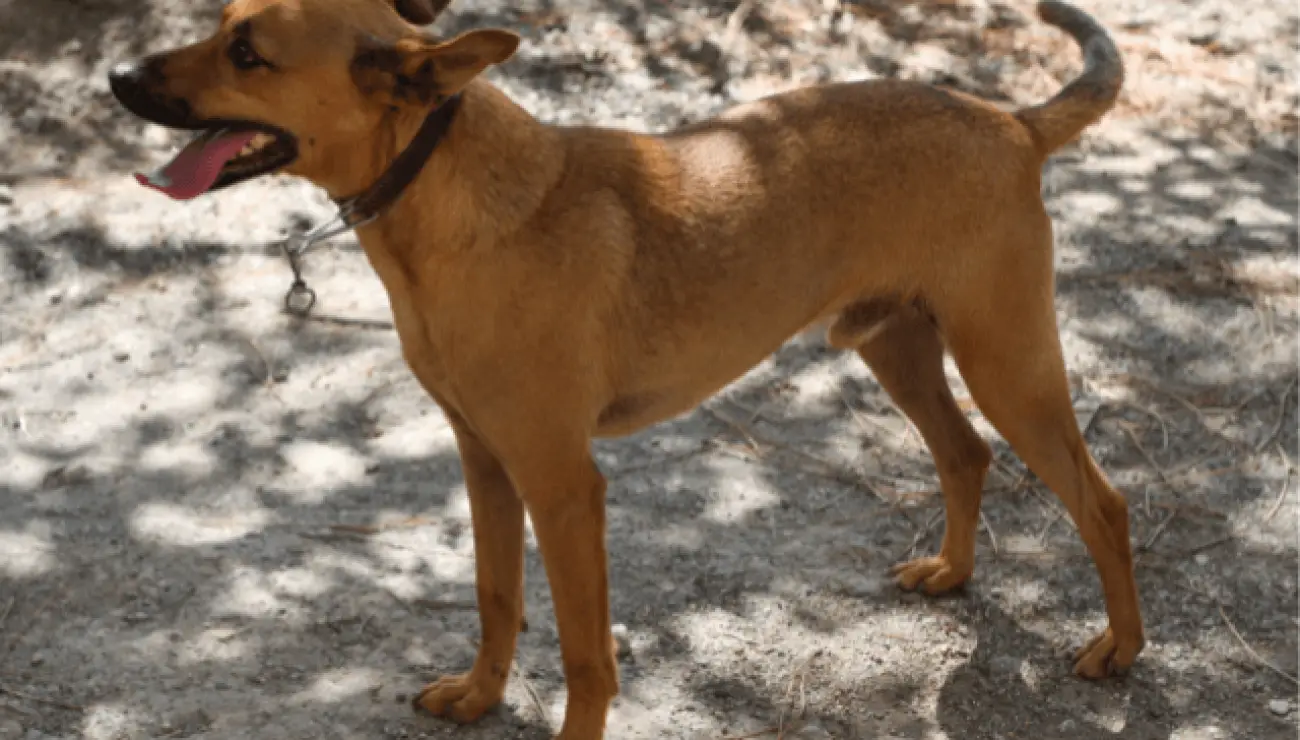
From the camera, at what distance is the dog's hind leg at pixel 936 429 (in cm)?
448

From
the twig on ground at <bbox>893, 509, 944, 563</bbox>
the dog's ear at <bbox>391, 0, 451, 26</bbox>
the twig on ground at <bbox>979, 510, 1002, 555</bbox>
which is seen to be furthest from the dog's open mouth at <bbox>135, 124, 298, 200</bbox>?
the twig on ground at <bbox>979, 510, 1002, 555</bbox>

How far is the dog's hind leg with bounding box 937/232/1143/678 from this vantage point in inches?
157

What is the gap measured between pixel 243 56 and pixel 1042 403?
2.28 metres

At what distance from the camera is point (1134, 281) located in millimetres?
6395

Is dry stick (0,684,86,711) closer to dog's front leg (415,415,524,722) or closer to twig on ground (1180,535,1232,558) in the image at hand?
dog's front leg (415,415,524,722)

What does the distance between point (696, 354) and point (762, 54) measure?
14.0 ft

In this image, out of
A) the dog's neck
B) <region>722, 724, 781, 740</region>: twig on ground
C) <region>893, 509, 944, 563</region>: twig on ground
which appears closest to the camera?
the dog's neck

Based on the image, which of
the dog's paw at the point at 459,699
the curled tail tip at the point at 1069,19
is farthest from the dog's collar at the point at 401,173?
the curled tail tip at the point at 1069,19

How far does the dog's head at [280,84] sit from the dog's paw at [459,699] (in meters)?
1.60

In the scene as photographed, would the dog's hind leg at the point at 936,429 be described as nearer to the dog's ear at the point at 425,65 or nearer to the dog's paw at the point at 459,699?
the dog's paw at the point at 459,699

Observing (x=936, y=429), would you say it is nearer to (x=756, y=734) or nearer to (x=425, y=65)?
(x=756, y=734)

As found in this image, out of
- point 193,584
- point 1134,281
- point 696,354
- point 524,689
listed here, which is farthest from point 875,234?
point 1134,281

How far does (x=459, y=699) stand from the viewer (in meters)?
4.09

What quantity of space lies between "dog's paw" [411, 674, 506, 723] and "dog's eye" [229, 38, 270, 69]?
1.81 m
